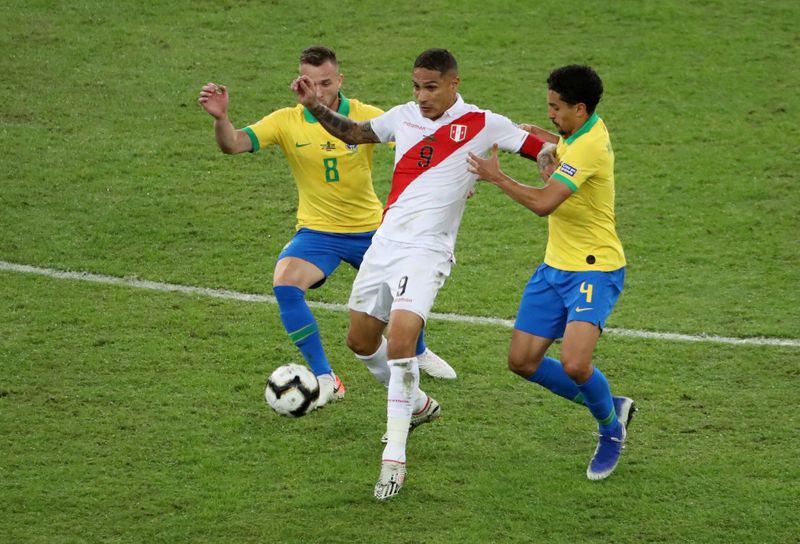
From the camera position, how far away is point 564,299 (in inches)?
287

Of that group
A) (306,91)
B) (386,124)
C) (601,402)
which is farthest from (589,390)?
(306,91)

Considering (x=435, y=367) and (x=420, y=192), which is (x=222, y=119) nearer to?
Result: (x=420, y=192)

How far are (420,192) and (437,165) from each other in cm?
20

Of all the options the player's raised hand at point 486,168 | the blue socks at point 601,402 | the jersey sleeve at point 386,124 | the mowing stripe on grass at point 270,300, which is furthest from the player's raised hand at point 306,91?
the mowing stripe on grass at point 270,300

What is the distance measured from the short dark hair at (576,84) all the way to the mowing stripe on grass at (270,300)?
3.03 metres

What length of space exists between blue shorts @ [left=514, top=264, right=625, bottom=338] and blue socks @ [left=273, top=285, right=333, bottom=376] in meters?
1.57

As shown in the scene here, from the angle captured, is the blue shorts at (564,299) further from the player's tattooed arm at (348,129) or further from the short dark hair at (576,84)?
the player's tattooed arm at (348,129)

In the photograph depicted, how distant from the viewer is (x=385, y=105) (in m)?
14.1

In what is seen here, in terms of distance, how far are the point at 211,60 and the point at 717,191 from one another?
6.36 m

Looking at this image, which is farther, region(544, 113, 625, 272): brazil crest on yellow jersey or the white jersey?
the white jersey

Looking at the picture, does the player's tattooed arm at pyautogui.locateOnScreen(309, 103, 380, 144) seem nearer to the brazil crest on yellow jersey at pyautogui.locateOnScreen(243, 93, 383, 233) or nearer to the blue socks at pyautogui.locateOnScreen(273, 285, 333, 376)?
the brazil crest on yellow jersey at pyautogui.locateOnScreen(243, 93, 383, 233)

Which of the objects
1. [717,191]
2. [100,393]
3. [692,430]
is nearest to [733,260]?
[717,191]

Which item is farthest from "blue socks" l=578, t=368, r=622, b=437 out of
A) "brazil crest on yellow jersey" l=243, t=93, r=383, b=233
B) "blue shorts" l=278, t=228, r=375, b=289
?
"brazil crest on yellow jersey" l=243, t=93, r=383, b=233

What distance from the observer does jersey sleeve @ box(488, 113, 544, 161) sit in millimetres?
7637
